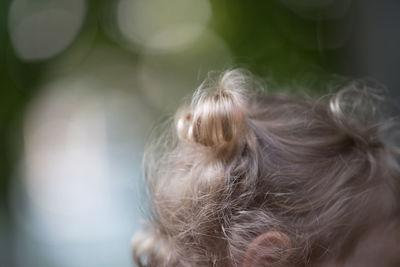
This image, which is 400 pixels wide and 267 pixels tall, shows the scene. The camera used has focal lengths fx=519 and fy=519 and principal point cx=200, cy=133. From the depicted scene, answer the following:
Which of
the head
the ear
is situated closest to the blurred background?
the head

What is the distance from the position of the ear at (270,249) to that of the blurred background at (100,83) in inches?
79.8

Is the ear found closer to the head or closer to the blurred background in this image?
the head

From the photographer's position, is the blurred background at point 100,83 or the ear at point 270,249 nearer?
the ear at point 270,249

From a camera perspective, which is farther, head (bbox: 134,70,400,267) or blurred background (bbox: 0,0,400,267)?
blurred background (bbox: 0,0,400,267)

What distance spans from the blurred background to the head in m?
1.83

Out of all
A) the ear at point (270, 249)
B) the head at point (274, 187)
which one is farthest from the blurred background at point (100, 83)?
the ear at point (270, 249)

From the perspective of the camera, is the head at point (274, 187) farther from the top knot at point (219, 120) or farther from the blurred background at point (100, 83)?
the blurred background at point (100, 83)

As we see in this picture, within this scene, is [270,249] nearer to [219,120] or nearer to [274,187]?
[274,187]

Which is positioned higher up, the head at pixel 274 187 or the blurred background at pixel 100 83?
the head at pixel 274 187

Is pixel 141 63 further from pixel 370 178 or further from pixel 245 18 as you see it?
pixel 370 178

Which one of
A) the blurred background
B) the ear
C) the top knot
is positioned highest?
the top knot

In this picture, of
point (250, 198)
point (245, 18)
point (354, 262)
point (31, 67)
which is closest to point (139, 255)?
point (250, 198)

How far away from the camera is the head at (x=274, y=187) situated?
106 cm

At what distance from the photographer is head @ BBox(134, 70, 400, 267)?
3.48 feet
